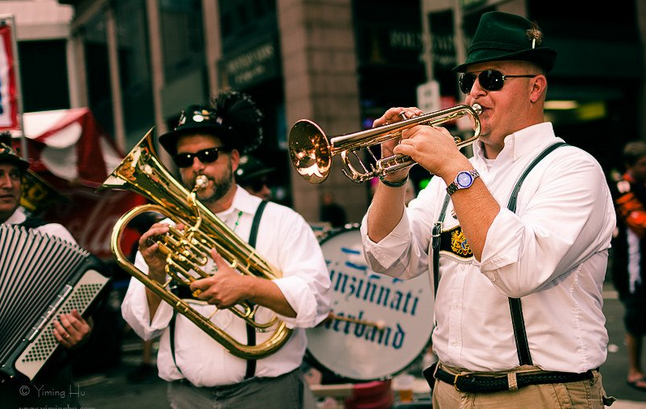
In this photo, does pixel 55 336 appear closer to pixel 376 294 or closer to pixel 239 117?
pixel 239 117

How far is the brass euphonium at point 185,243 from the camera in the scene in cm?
269

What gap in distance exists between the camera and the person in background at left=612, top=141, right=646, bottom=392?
17.4 ft

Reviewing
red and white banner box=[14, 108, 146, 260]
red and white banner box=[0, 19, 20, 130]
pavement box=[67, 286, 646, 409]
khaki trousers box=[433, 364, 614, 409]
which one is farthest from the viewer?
red and white banner box=[14, 108, 146, 260]

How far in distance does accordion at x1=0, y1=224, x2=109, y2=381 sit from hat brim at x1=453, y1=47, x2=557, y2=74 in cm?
196

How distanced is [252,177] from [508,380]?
9.80 ft

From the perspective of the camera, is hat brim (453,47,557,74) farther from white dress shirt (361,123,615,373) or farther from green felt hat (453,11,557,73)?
white dress shirt (361,123,615,373)

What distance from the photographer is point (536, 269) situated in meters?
1.83

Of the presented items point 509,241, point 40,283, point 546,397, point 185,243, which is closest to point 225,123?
point 185,243

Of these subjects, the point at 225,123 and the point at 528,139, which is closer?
the point at 528,139

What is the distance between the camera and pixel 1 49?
4648 mm

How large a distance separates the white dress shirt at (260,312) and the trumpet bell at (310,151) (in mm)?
626

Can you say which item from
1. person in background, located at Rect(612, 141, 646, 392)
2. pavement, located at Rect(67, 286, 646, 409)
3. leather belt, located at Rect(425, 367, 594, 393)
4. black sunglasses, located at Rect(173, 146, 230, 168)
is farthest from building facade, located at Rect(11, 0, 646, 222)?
leather belt, located at Rect(425, 367, 594, 393)

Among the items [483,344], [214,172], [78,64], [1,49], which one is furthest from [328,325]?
[78,64]

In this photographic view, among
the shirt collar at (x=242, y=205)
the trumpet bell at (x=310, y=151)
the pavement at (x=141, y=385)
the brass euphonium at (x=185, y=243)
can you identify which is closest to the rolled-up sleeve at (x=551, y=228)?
the trumpet bell at (x=310, y=151)
